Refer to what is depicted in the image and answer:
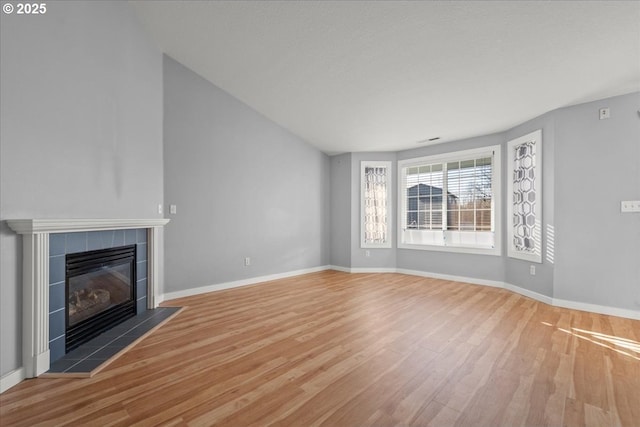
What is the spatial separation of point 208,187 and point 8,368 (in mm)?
2772

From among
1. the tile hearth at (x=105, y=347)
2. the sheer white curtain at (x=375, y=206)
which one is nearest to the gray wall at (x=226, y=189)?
the tile hearth at (x=105, y=347)

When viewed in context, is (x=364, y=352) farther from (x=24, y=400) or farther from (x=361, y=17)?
(x=361, y=17)

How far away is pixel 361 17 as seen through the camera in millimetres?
2404

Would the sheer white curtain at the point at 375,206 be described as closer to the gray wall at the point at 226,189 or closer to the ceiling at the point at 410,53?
the gray wall at the point at 226,189

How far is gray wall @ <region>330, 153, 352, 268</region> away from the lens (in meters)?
6.20

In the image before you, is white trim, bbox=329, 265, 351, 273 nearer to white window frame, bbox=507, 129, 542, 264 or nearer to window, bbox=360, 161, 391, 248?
window, bbox=360, 161, 391, 248

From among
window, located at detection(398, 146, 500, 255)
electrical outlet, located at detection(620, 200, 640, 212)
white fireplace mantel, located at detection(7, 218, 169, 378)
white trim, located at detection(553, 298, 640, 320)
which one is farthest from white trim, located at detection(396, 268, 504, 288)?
white fireplace mantel, located at detection(7, 218, 169, 378)

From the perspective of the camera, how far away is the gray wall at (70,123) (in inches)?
72.1

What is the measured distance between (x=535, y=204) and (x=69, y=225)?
5.60 m

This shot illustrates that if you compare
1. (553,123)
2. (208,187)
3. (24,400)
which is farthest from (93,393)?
(553,123)

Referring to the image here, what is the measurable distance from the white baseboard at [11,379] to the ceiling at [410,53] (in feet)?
10.6

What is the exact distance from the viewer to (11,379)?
71.3 inches

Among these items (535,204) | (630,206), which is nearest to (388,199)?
(535,204)

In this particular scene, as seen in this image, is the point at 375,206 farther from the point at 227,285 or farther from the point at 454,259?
the point at 227,285
